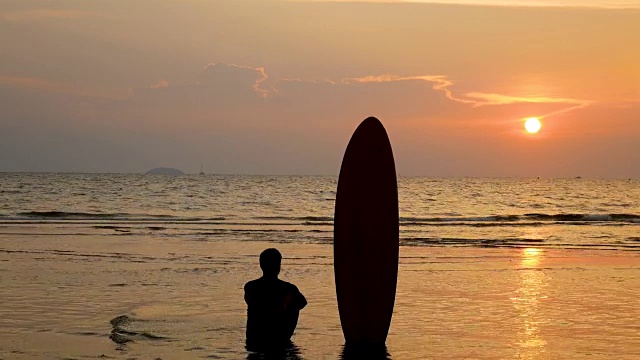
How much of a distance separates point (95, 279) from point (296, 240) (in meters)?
11.9

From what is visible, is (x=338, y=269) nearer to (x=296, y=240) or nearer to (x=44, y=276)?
(x=44, y=276)

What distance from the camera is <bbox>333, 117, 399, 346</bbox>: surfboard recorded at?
9.27m

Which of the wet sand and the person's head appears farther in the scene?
the wet sand

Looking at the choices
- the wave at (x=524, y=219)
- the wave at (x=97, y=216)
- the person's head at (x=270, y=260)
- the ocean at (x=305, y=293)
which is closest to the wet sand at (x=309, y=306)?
the ocean at (x=305, y=293)

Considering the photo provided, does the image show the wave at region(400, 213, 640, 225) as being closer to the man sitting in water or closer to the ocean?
the ocean

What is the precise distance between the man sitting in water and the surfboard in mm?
854

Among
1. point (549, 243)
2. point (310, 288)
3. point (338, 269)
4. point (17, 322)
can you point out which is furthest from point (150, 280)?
point (549, 243)

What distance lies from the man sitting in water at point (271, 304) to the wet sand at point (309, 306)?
0.32 metres

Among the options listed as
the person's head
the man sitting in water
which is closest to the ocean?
the man sitting in water

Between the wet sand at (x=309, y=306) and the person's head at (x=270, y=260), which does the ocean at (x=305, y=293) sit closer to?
the wet sand at (x=309, y=306)

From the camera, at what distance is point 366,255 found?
30.4ft

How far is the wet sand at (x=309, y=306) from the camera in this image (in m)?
9.12

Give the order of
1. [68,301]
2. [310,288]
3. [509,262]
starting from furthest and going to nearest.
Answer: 1. [509,262]
2. [310,288]
3. [68,301]

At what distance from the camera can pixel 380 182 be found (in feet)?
30.9
